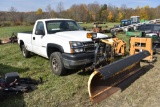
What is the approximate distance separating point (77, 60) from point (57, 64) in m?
0.91

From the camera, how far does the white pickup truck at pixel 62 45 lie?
573 cm

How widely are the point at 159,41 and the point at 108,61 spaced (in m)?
5.19

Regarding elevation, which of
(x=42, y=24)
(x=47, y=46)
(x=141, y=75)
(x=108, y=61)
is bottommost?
(x=141, y=75)

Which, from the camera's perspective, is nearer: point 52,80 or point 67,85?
point 67,85

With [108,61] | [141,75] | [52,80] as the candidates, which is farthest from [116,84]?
[52,80]

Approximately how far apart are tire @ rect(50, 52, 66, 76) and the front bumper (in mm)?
236

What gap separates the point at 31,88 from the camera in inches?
210

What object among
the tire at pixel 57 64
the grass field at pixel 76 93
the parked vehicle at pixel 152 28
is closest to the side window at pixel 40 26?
the tire at pixel 57 64

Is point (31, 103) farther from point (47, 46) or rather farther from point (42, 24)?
point (42, 24)

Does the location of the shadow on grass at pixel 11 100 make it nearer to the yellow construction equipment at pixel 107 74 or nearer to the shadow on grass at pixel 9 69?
the yellow construction equipment at pixel 107 74

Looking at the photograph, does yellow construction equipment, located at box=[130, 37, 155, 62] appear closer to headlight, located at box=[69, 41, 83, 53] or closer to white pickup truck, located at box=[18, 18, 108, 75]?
white pickup truck, located at box=[18, 18, 108, 75]

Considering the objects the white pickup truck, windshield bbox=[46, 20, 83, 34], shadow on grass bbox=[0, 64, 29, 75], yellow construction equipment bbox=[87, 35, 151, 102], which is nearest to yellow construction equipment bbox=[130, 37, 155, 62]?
yellow construction equipment bbox=[87, 35, 151, 102]

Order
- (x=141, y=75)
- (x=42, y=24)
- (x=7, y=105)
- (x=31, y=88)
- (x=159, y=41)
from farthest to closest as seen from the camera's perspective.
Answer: (x=159, y=41), (x=42, y=24), (x=141, y=75), (x=31, y=88), (x=7, y=105)

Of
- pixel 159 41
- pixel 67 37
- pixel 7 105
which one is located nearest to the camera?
pixel 7 105
